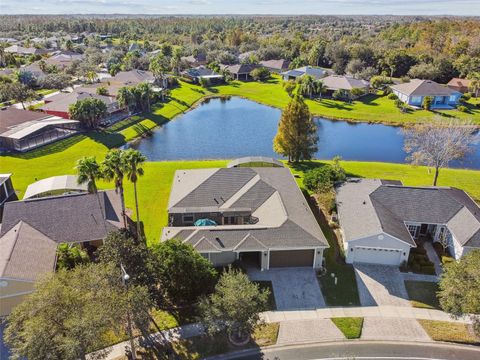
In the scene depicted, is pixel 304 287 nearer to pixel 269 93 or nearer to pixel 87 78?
pixel 269 93

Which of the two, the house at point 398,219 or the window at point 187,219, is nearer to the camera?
the house at point 398,219

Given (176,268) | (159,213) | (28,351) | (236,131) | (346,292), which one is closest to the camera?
(28,351)

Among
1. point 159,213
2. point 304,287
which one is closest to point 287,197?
point 304,287

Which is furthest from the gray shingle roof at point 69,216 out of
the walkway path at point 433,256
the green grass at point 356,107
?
the green grass at point 356,107

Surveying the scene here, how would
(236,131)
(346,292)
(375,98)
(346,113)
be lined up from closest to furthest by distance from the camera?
(346,292)
(236,131)
(346,113)
(375,98)

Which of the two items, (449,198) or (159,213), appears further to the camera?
(159,213)

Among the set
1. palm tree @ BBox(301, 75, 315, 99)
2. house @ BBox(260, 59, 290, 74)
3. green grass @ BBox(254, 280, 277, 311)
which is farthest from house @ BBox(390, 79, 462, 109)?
green grass @ BBox(254, 280, 277, 311)

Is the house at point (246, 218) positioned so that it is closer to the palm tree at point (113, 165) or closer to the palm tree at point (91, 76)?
the palm tree at point (113, 165)
